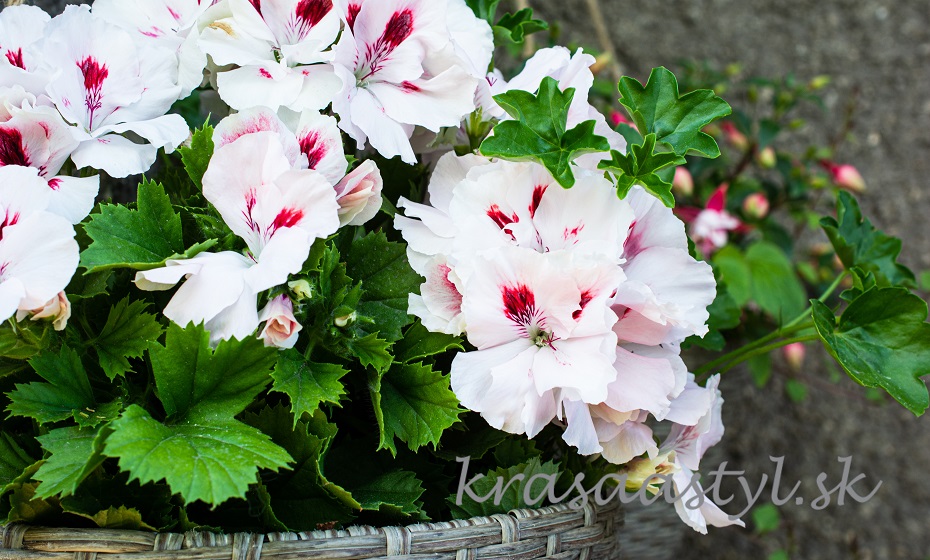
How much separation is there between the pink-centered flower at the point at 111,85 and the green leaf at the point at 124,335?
0.29 feet

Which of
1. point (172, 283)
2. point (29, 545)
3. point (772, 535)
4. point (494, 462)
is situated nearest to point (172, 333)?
point (172, 283)

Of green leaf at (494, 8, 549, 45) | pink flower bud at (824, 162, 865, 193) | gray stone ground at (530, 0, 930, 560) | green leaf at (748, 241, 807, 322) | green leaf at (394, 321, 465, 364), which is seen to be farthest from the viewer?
gray stone ground at (530, 0, 930, 560)

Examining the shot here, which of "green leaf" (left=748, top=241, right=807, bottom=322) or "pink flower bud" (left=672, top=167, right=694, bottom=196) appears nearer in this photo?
"green leaf" (left=748, top=241, right=807, bottom=322)

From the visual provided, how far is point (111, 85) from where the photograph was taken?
1.73 feet

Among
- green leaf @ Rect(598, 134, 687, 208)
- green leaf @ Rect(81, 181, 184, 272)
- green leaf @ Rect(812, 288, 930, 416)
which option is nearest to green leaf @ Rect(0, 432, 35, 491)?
green leaf @ Rect(81, 181, 184, 272)

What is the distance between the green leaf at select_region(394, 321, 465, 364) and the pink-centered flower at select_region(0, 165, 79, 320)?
0.19m

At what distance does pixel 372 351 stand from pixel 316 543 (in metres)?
0.11

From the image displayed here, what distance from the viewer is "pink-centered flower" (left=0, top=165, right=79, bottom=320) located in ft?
1.40

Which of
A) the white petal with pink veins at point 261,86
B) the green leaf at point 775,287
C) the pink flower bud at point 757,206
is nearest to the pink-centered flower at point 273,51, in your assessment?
the white petal with pink veins at point 261,86

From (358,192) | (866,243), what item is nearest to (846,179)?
(866,243)

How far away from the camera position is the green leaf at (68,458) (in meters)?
0.42

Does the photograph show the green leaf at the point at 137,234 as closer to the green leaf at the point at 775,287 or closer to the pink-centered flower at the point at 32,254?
the pink-centered flower at the point at 32,254

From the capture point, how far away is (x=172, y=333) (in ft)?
1.46

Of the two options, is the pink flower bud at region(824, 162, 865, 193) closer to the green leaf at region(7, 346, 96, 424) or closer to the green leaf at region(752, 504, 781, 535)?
the green leaf at region(752, 504, 781, 535)
